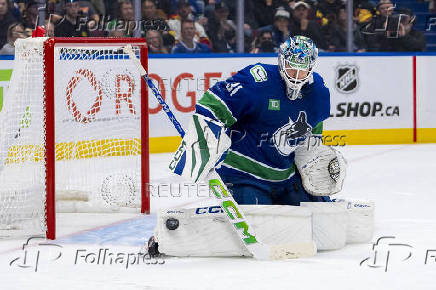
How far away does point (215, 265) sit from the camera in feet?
11.3

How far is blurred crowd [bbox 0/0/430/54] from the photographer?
6855 mm

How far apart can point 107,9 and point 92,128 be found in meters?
2.24

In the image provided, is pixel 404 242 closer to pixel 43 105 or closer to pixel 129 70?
pixel 43 105

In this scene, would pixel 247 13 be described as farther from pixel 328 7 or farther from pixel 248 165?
pixel 248 165

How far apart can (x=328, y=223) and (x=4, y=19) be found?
149 inches

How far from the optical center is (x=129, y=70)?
5.18 m

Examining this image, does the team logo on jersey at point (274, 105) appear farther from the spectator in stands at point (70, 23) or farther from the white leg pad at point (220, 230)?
the spectator in stands at point (70, 23)

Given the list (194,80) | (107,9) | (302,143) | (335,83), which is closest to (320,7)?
(335,83)

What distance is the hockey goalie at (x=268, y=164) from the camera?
357cm

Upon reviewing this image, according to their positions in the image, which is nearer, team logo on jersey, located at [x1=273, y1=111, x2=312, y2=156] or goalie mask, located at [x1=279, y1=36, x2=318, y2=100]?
goalie mask, located at [x1=279, y1=36, x2=318, y2=100]

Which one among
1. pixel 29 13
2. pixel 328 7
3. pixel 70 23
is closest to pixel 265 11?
pixel 328 7

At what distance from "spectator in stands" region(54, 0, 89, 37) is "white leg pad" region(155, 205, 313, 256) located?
11.9ft

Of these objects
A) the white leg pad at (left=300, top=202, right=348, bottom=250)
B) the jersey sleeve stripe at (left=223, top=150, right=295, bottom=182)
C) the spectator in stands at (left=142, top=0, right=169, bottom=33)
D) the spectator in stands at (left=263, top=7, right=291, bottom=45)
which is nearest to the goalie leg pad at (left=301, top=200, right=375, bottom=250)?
the white leg pad at (left=300, top=202, right=348, bottom=250)

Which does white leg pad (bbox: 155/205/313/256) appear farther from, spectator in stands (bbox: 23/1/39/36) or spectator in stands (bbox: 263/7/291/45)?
spectator in stands (bbox: 263/7/291/45)
